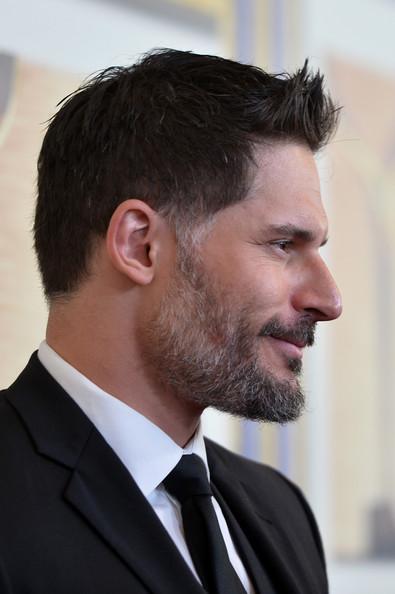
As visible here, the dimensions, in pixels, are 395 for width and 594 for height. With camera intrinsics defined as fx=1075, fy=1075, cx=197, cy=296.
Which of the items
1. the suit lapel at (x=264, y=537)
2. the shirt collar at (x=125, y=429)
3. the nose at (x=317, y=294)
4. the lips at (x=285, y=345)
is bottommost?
the suit lapel at (x=264, y=537)

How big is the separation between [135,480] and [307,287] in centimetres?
29

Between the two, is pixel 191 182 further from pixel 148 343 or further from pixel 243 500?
pixel 243 500

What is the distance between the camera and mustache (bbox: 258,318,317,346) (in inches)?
47.4

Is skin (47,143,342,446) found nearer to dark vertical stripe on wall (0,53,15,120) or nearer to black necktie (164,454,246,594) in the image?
black necktie (164,454,246,594)

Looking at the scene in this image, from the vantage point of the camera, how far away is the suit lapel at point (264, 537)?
1.27 metres

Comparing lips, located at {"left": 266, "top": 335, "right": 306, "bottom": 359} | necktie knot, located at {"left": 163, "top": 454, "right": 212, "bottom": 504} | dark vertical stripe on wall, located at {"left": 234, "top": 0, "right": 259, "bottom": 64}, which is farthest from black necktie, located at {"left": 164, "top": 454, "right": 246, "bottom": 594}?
dark vertical stripe on wall, located at {"left": 234, "top": 0, "right": 259, "bottom": 64}

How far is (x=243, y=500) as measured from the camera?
1.33m

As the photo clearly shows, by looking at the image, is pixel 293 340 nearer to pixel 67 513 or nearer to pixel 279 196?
pixel 279 196

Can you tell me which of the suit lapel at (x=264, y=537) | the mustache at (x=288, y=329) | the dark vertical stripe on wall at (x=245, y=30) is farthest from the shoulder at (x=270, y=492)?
the dark vertical stripe on wall at (x=245, y=30)

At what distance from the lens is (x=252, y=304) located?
1.19 meters

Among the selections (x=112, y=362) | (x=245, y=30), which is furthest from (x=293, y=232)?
(x=245, y=30)

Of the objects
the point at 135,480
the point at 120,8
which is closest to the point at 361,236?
the point at 120,8

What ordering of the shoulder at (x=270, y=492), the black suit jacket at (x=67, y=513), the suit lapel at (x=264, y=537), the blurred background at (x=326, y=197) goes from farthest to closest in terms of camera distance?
the blurred background at (x=326, y=197)
the shoulder at (x=270, y=492)
the suit lapel at (x=264, y=537)
the black suit jacket at (x=67, y=513)

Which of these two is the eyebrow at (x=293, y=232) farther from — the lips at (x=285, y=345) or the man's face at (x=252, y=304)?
the lips at (x=285, y=345)
